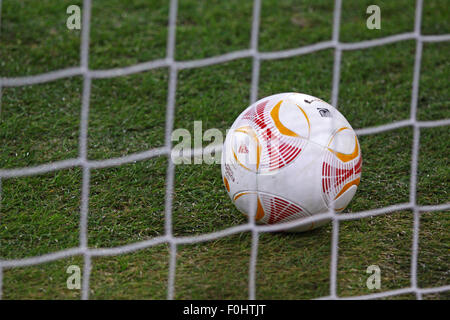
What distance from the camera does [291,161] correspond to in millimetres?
2396

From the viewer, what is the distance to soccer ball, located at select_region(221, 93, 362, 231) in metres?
2.41

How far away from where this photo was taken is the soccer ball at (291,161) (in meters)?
2.41

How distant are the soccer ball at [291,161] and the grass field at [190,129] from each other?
24 cm

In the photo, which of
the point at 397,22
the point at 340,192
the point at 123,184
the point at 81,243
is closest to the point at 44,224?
the point at 81,243

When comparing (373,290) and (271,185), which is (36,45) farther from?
(373,290)

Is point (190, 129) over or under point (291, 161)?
over

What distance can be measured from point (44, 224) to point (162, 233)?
512 mm

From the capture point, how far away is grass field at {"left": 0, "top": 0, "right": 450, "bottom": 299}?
8.13 ft

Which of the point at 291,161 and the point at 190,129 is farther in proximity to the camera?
the point at 190,129

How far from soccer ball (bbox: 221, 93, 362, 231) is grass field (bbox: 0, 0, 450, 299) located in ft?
0.78

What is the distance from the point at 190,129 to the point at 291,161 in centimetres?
120

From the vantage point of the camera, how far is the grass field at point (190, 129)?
8.13 ft
